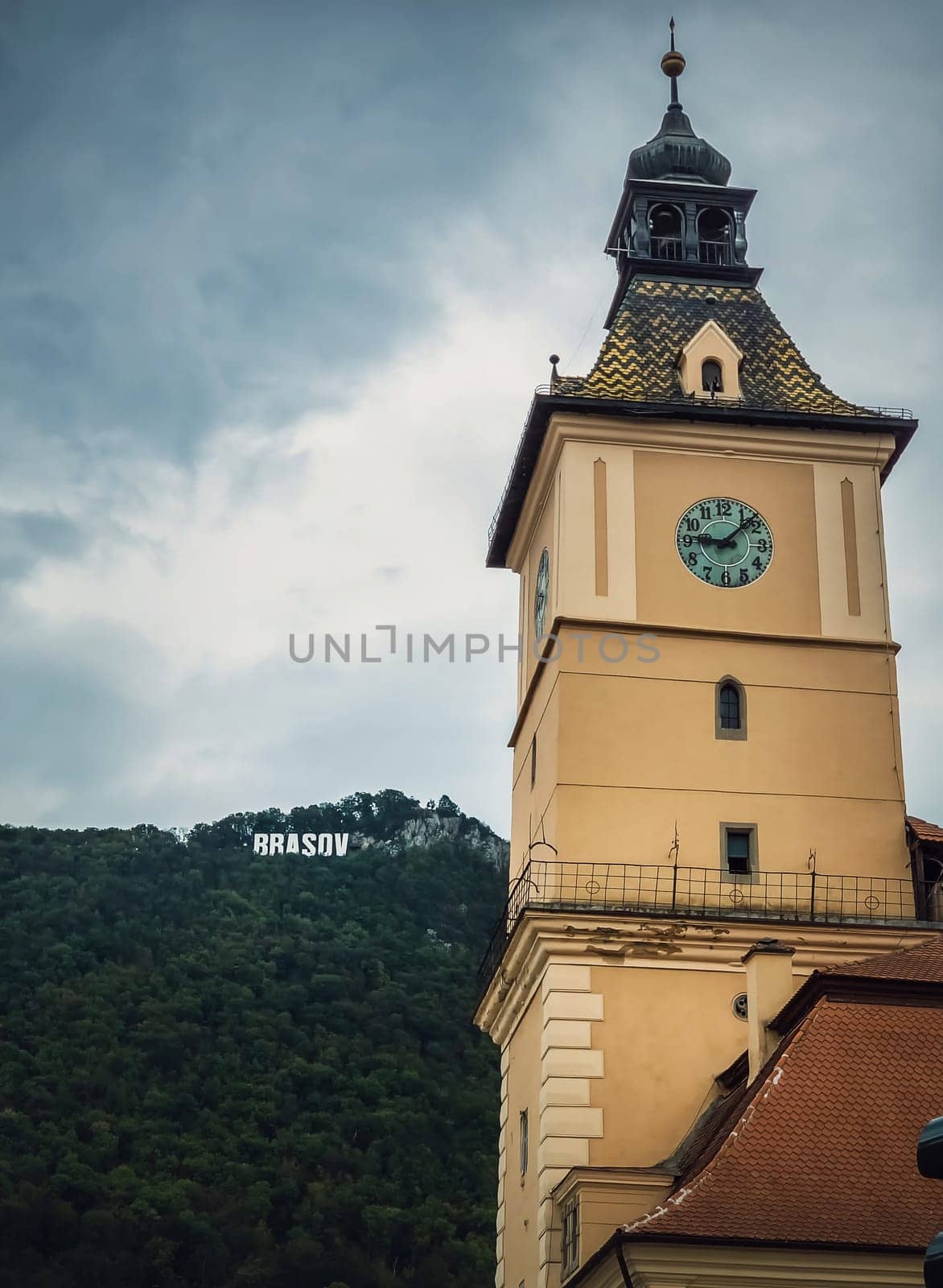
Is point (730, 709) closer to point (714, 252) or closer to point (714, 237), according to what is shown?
point (714, 252)

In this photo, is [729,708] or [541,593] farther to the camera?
[541,593]

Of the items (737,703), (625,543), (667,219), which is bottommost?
(737,703)

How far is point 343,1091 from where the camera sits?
72750 millimetres

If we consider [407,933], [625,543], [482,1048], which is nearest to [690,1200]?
[625,543]

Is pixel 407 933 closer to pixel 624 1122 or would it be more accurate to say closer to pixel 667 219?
pixel 667 219

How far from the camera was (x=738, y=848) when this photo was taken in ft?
84.0

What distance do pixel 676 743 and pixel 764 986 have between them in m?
5.42

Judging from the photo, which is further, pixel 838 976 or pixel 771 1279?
pixel 838 976

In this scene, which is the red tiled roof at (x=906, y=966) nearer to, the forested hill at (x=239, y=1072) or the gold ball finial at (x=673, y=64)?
the gold ball finial at (x=673, y=64)

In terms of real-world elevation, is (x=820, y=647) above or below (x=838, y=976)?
above

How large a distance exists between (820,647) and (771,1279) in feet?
37.3

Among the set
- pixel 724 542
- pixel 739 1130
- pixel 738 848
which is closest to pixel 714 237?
pixel 724 542

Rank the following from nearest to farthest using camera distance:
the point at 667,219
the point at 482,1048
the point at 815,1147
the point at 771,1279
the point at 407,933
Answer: the point at 771,1279
the point at 815,1147
the point at 667,219
the point at 482,1048
the point at 407,933

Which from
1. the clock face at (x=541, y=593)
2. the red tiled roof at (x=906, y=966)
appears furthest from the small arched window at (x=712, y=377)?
the red tiled roof at (x=906, y=966)
